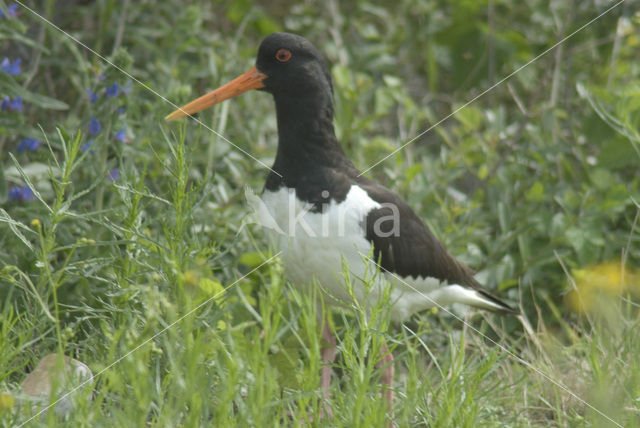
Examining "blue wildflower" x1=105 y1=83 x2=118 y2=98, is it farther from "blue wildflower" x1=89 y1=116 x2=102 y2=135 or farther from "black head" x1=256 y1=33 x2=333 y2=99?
"black head" x1=256 y1=33 x2=333 y2=99

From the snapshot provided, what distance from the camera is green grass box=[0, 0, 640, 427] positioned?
193 cm

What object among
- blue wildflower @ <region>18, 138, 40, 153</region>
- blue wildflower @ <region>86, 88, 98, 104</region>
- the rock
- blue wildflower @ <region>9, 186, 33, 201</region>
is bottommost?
the rock

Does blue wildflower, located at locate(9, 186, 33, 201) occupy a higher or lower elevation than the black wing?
lower

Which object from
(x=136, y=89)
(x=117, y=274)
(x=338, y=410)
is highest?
(x=136, y=89)

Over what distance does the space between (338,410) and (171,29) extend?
2350 millimetres

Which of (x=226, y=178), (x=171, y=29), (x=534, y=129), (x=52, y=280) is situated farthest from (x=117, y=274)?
(x=534, y=129)

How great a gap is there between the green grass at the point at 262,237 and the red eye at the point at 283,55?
0.44m

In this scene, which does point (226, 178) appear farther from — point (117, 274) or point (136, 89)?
point (117, 274)

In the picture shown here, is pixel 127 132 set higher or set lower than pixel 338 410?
higher

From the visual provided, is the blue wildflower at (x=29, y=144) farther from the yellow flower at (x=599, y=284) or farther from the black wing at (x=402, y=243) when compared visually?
the yellow flower at (x=599, y=284)

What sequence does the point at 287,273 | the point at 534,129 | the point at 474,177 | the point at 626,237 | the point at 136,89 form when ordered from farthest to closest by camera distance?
the point at 474,177
the point at 534,129
the point at 136,89
the point at 626,237
the point at 287,273

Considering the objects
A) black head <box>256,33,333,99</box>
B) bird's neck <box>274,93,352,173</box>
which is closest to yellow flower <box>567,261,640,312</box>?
bird's neck <box>274,93,352,173</box>

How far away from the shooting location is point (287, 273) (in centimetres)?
276

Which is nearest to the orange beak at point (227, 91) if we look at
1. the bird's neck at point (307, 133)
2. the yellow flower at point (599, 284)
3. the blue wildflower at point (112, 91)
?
the bird's neck at point (307, 133)
